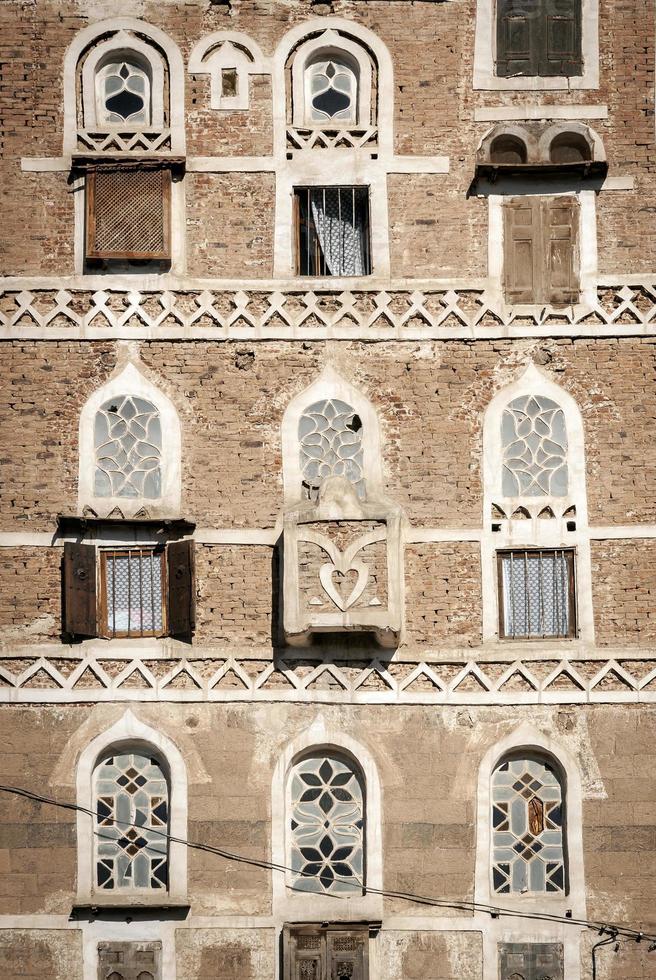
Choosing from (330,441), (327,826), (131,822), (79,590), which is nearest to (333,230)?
(330,441)

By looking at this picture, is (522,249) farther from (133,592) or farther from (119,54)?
(133,592)

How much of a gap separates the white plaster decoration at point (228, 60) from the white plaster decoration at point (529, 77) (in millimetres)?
2625

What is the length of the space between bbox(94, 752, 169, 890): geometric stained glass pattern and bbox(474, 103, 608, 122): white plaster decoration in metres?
8.82

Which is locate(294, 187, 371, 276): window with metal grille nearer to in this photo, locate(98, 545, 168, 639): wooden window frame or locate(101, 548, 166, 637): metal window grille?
locate(98, 545, 168, 639): wooden window frame

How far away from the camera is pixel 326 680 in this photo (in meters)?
22.4

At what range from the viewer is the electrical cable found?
21.8 meters

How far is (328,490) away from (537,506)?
2.50 metres

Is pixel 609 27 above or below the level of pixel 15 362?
above

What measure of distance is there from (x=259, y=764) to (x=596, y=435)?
557 centimetres

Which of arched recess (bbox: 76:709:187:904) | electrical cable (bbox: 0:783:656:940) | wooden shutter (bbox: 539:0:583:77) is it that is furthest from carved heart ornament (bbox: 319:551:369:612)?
wooden shutter (bbox: 539:0:583:77)

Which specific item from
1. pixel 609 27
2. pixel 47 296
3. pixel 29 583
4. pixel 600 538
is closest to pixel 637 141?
pixel 609 27

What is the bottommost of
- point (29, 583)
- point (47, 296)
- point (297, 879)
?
point (297, 879)

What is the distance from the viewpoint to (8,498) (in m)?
22.7

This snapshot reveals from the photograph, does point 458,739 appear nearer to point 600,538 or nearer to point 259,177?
point 600,538
